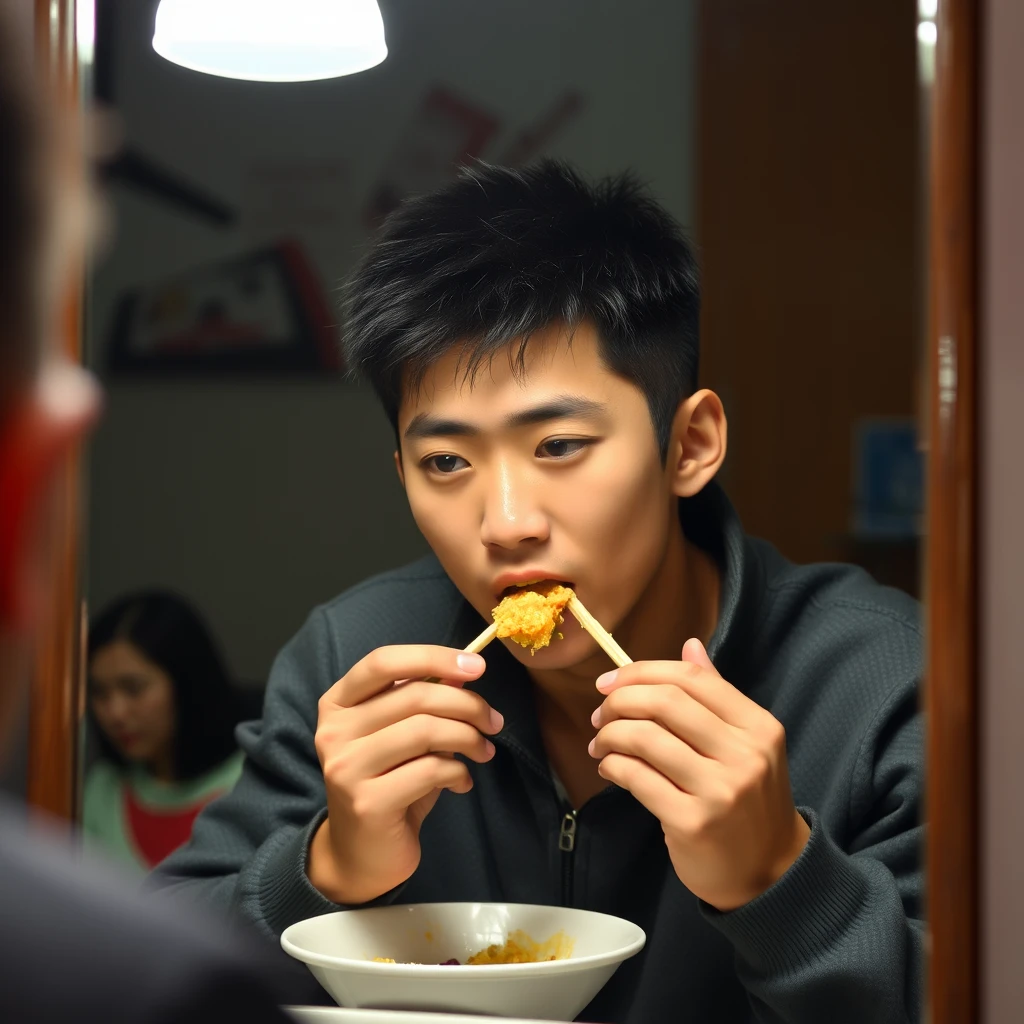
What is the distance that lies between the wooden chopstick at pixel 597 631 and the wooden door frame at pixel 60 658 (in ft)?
1.67

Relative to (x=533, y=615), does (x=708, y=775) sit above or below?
below

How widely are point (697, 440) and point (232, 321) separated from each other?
572mm

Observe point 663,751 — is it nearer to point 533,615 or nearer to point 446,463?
point 533,615

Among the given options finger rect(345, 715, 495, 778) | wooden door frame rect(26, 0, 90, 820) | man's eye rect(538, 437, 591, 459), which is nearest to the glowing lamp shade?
wooden door frame rect(26, 0, 90, 820)

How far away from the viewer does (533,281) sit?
1254mm

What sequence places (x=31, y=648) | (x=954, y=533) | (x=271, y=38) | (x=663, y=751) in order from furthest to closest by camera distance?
(x=271, y=38) → (x=663, y=751) → (x=954, y=533) → (x=31, y=648)

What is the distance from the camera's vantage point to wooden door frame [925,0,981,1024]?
0.92 metres

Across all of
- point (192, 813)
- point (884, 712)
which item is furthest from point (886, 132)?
point (192, 813)

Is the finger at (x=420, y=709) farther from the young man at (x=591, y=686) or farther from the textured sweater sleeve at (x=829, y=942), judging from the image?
the textured sweater sleeve at (x=829, y=942)

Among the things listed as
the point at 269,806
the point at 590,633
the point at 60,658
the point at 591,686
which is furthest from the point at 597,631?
the point at 60,658

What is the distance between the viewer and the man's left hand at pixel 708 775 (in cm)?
102

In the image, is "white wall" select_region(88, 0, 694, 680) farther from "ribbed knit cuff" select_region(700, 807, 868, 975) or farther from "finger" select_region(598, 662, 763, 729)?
"ribbed knit cuff" select_region(700, 807, 868, 975)

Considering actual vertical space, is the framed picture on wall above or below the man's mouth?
above

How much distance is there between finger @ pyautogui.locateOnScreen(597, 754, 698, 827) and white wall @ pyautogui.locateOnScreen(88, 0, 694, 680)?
1.36ft
